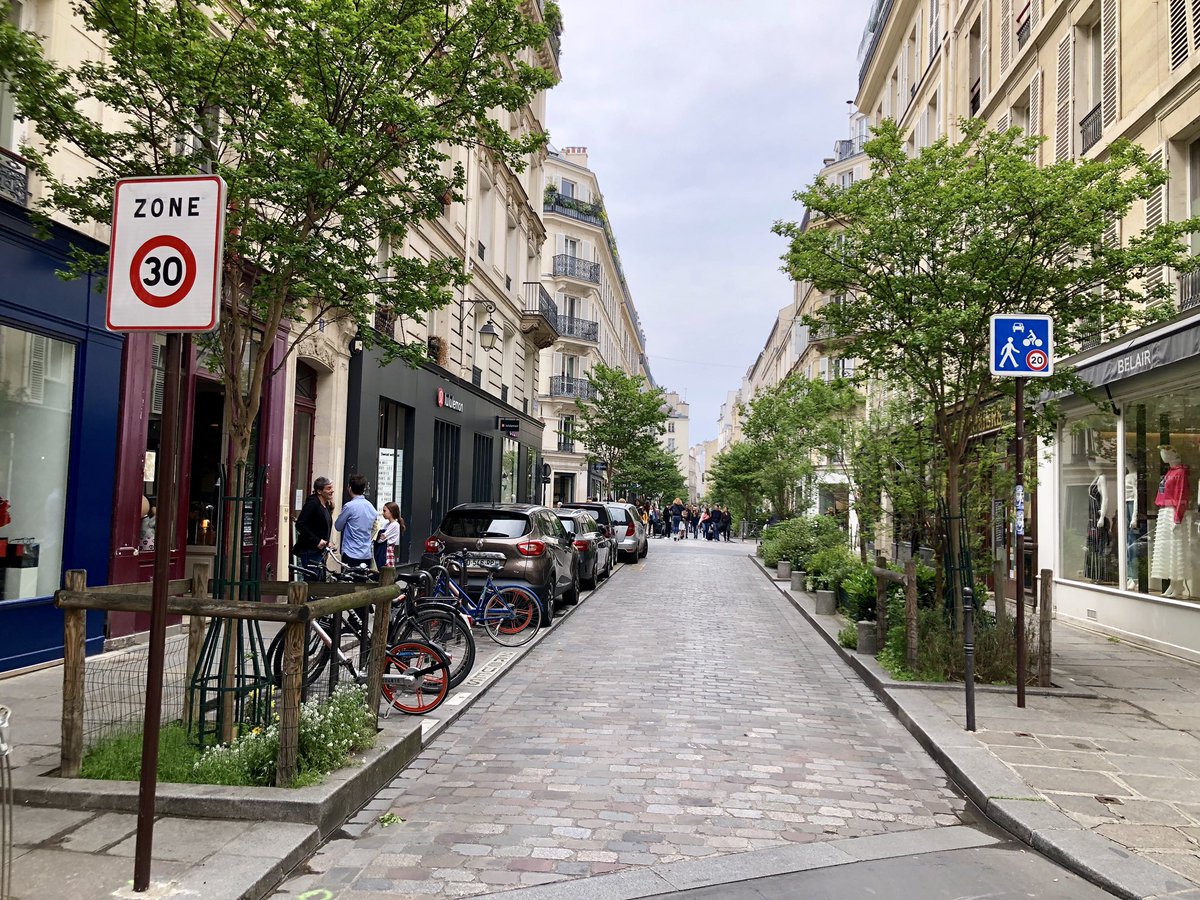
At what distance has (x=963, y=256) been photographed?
912 centimetres

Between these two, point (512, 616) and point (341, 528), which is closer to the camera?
point (341, 528)

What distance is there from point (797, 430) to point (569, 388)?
2666 centimetres

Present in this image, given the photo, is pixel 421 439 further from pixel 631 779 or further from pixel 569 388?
pixel 569 388

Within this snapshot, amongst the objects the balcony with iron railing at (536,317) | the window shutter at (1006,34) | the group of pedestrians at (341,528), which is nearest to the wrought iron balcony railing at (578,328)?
the balcony with iron railing at (536,317)

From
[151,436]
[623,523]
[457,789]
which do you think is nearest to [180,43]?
[151,436]

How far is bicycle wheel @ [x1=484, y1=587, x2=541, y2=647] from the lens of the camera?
11.1 meters

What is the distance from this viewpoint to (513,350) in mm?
28641

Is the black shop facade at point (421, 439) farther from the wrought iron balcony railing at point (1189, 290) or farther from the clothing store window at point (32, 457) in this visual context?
the wrought iron balcony railing at point (1189, 290)

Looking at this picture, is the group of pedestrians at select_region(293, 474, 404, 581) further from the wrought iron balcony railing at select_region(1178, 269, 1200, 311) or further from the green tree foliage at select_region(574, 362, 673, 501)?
the green tree foliage at select_region(574, 362, 673, 501)

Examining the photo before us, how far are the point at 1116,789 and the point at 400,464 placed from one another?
1510 centimetres

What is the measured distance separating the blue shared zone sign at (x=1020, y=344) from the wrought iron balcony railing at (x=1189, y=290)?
4110 millimetres

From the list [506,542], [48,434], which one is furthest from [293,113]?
[506,542]

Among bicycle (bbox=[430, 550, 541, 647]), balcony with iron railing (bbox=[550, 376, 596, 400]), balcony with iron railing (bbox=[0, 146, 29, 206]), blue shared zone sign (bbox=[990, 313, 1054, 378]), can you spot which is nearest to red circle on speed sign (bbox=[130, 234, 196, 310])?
balcony with iron railing (bbox=[0, 146, 29, 206])

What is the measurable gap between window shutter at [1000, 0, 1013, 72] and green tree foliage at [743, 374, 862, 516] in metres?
7.50
